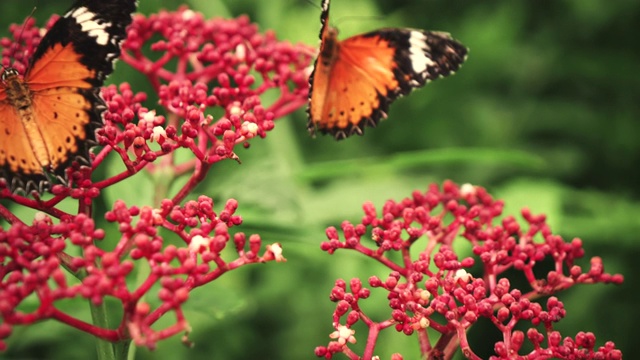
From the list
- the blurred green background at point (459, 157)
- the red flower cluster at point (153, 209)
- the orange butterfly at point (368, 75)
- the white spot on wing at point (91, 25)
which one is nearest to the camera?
the red flower cluster at point (153, 209)

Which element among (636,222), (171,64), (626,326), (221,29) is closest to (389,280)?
(221,29)

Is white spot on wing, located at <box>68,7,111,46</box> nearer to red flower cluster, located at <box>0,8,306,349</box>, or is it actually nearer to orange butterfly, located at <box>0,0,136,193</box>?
orange butterfly, located at <box>0,0,136,193</box>

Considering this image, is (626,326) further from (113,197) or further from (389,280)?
(113,197)

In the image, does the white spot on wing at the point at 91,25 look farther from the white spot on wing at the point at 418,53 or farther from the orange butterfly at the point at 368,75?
the white spot on wing at the point at 418,53

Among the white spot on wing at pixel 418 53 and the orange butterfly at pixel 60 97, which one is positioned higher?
the white spot on wing at pixel 418 53

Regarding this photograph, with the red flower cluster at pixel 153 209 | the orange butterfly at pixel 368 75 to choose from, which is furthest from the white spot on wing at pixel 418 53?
the red flower cluster at pixel 153 209

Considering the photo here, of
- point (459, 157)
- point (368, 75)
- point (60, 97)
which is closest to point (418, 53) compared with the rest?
point (368, 75)
